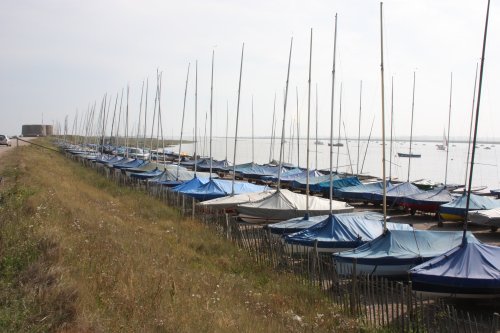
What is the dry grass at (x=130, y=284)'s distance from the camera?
27.0 ft

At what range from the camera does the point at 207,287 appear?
11.5 metres

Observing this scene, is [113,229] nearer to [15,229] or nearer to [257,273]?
[15,229]

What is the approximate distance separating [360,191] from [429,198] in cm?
473

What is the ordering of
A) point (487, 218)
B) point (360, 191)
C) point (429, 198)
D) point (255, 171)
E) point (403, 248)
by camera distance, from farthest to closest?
point (255, 171) < point (360, 191) < point (429, 198) < point (487, 218) < point (403, 248)

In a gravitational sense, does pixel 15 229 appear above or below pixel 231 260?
above

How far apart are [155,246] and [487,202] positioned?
18141 mm

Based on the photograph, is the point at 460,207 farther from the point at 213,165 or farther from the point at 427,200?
the point at 213,165

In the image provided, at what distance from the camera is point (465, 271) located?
12.0m

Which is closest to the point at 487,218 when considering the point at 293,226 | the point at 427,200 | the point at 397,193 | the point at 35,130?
the point at 427,200

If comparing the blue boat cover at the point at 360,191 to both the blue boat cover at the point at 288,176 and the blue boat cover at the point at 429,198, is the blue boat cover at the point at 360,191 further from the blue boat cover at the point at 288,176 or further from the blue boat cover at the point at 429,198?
the blue boat cover at the point at 288,176

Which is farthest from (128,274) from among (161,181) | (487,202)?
(161,181)

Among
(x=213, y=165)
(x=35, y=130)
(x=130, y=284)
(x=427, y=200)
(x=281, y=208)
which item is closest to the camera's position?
(x=130, y=284)

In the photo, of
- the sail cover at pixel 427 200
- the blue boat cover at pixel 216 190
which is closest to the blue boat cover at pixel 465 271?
the sail cover at pixel 427 200

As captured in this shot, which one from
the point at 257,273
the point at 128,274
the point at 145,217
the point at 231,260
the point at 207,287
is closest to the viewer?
the point at 128,274
